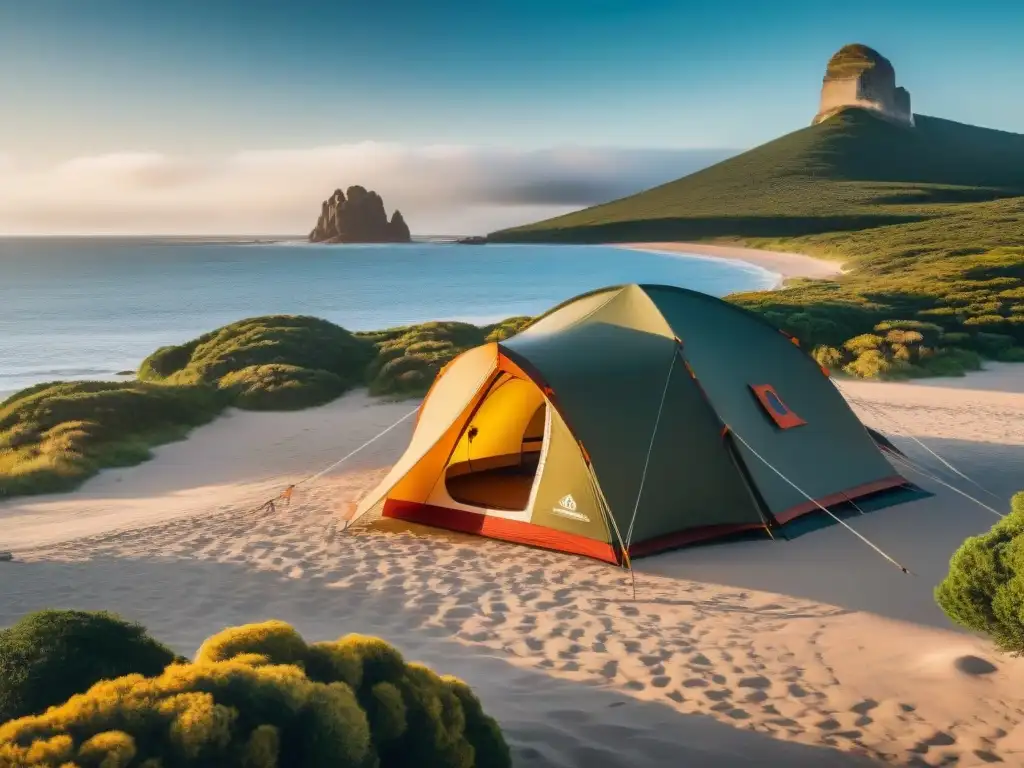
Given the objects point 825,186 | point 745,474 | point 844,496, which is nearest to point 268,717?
point 745,474

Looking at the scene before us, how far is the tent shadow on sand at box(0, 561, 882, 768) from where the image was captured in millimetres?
4852

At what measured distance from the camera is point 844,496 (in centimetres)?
968

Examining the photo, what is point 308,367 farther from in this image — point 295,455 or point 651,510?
point 651,510

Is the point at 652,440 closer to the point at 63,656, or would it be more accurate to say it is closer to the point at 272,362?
the point at 63,656

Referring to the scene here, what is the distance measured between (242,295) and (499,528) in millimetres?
69735

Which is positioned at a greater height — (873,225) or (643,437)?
(873,225)

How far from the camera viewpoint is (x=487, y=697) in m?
5.58

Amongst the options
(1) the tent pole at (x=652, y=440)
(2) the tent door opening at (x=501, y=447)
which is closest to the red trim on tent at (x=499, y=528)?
(1) the tent pole at (x=652, y=440)

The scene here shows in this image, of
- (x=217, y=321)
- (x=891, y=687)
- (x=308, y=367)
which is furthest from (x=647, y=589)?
(x=217, y=321)

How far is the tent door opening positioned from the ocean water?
2283 centimetres

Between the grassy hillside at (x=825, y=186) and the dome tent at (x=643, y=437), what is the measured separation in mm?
93981

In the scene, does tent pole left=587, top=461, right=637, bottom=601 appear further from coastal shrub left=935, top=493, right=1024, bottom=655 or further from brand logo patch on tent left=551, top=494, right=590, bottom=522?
coastal shrub left=935, top=493, right=1024, bottom=655

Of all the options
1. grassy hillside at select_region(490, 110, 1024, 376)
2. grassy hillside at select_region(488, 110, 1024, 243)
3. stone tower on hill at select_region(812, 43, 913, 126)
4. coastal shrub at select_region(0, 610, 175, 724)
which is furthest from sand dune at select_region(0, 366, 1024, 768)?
stone tower on hill at select_region(812, 43, 913, 126)

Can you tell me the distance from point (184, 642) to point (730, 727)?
3825mm
